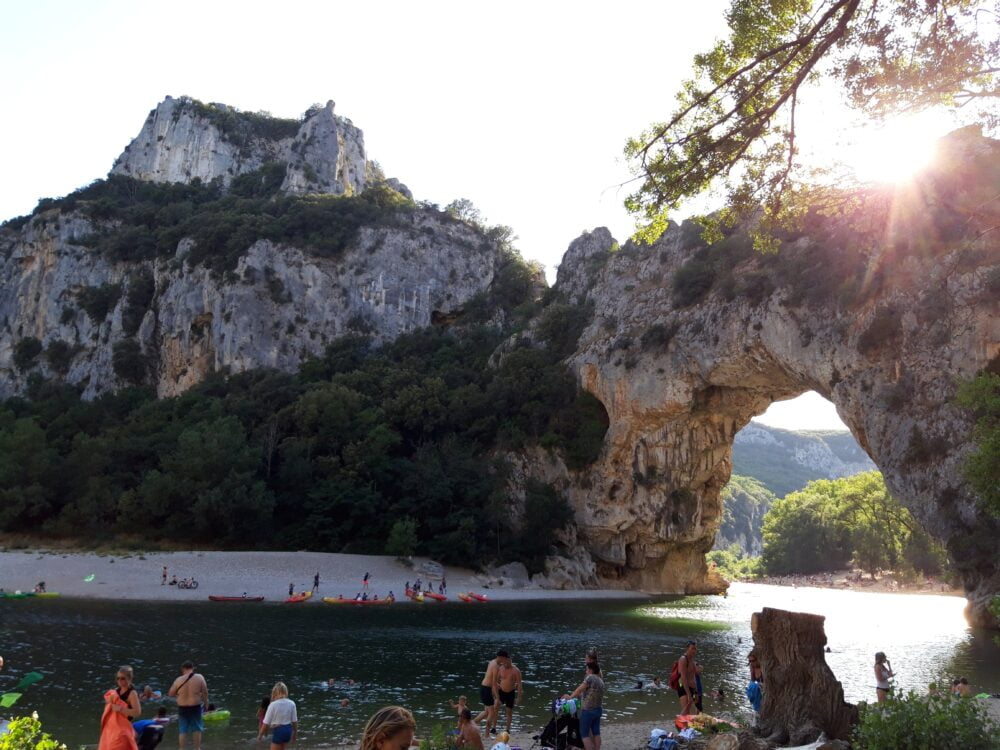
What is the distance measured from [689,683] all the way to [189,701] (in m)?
8.21

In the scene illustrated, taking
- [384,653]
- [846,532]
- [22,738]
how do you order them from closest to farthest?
1. [22,738]
2. [384,653]
3. [846,532]

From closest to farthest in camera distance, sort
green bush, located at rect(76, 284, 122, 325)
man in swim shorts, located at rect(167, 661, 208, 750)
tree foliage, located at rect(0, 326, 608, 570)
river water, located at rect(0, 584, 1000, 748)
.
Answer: man in swim shorts, located at rect(167, 661, 208, 750) < river water, located at rect(0, 584, 1000, 748) < tree foliage, located at rect(0, 326, 608, 570) < green bush, located at rect(76, 284, 122, 325)

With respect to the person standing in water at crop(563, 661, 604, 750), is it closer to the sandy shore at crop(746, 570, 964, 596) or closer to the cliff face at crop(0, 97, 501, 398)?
the sandy shore at crop(746, 570, 964, 596)

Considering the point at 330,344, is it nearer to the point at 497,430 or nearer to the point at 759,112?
the point at 497,430

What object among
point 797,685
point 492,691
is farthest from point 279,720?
point 797,685

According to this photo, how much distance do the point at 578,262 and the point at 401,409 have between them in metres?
21.7

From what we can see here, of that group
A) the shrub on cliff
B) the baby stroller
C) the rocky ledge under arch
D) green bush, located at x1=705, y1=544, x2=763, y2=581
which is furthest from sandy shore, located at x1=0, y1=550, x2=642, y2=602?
green bush, located at x1=705, y1=544, x2=763, y2=581

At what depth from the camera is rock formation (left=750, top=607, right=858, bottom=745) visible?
9266mm

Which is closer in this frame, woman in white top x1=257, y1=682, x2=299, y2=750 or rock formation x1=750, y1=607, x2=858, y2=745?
rock formation x1=750, y1=607, x2=858, y2=745

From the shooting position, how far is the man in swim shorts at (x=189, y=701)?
9.95 m

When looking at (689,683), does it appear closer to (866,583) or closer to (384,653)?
(384,653)

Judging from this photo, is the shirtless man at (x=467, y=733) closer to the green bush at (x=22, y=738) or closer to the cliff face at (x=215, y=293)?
the green bush at (x=22, y=738)

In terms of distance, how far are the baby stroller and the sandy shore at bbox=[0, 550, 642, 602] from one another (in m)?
28.2

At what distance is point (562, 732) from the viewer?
1069 centimetres
